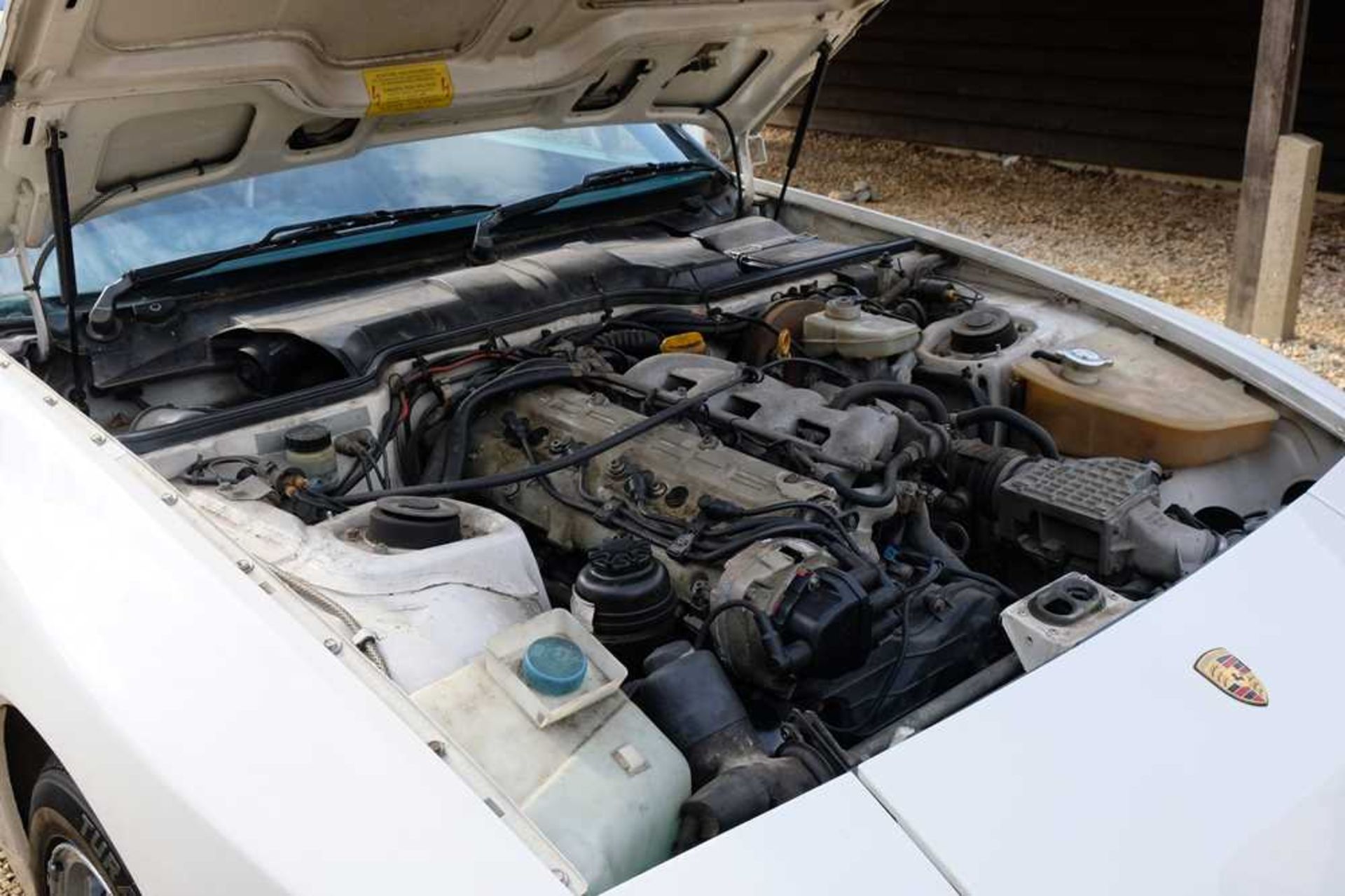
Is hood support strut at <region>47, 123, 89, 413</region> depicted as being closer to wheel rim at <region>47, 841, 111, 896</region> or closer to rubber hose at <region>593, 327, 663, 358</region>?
wheel rim at <region>47, 841, 111, 896</region>

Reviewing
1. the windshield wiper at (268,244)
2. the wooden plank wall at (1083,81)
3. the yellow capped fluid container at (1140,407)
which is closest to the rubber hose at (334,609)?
the windshield wiper at (268,244)

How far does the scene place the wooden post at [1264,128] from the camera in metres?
6.02

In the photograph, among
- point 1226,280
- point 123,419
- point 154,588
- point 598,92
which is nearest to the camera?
point 154,588

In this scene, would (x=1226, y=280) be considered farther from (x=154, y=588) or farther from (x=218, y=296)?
(x=154, y=588)

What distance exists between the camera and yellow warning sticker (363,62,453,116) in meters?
3.02

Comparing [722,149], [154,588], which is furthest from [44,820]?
[722,149]

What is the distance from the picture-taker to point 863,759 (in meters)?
1.74

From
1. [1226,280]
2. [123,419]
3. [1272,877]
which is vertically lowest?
[1226,280]

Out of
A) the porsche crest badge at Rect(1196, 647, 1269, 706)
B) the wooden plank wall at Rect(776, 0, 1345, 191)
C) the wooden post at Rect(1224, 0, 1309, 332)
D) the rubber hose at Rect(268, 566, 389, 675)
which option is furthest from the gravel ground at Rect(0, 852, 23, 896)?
the wooden plank wall at Rect(776, 0, 1345, 191)

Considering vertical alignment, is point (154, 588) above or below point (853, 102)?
above

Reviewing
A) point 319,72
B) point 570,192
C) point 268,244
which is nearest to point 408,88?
point 319,72

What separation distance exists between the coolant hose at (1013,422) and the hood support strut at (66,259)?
6.21 feet

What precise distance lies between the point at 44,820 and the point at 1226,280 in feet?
22.3

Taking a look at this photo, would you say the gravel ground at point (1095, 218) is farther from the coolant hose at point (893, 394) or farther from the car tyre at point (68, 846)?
the car tyre at point (68, 846)
